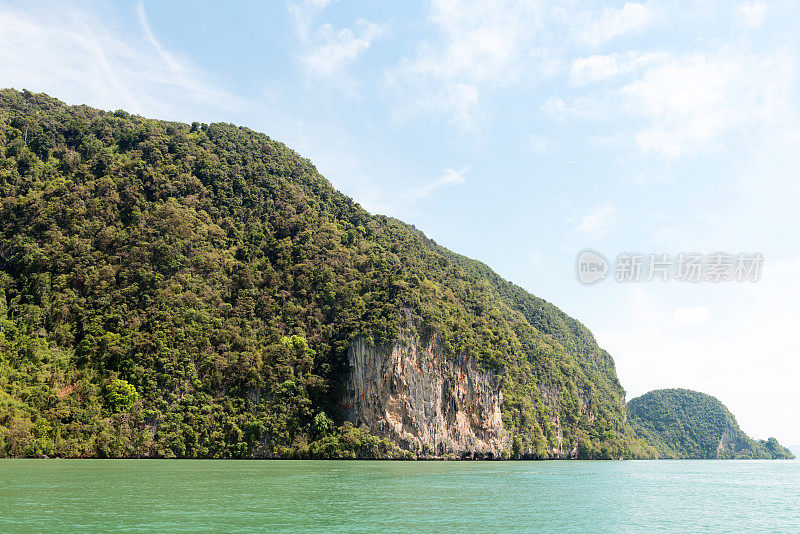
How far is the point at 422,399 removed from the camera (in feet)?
266

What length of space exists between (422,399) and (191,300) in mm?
35182

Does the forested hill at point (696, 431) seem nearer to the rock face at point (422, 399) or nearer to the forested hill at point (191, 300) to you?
the forested hill at point (191, 300)

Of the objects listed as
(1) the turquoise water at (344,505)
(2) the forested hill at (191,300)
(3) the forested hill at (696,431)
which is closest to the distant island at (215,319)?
(2) the forested hill at (191,300)

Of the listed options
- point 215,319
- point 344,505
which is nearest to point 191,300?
point 215,319

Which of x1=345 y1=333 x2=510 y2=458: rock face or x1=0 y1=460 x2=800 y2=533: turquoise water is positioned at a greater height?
x1=345 y1=333 x2=510 y2=458: rock face

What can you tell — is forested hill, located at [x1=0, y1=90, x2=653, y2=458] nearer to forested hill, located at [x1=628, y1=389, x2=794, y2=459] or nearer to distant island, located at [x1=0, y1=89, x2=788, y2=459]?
distant island, located at [x1=0, y1=89, x2=788, y2=459]

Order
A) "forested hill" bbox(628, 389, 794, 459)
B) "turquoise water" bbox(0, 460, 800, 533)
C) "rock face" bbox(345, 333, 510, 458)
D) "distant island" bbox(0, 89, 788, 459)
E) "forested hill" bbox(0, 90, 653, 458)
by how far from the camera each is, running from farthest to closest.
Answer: "forested hill" bbox(628, 389, 794, 459)
"rock face" bbox(345, 333, 510, 458)
"distant island" bbox(0, 89, 788, 459)
"forested hill" bbox(0, 90, 653, 458)
"turquoise water" bbox(0, 460, 800, 533)

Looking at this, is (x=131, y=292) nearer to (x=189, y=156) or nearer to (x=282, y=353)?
(x=282, y=353)

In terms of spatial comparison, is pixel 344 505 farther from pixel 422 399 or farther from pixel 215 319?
pixel 422 399

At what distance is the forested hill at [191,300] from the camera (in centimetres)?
6325

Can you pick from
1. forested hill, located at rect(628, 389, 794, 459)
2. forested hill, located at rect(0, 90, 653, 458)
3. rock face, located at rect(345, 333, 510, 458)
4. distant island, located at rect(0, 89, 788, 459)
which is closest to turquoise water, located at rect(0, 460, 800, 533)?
forested hill, located at rect(0, 90, 653, 458)

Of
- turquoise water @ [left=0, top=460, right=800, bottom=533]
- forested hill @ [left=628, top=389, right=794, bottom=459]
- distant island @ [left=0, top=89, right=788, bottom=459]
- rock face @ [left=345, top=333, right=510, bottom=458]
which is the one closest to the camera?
turquoise water @ [left=0, top=460, right=800, bottom=533]

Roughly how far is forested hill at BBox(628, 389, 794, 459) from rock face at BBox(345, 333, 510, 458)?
110m

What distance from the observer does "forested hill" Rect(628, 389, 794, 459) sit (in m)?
184
